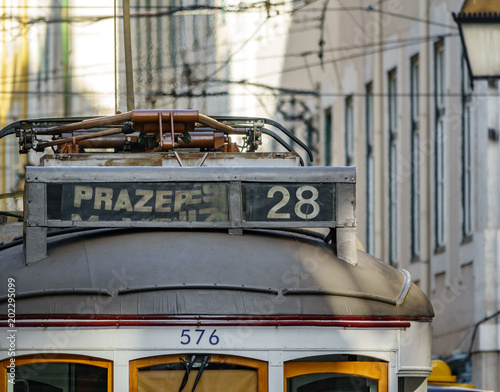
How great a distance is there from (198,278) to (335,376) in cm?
92

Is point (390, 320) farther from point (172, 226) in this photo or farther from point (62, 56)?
point (62, 56)

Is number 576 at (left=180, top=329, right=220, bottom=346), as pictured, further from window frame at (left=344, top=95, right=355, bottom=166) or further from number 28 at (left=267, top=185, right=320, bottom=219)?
window frame at (left=344, top=95, right=355, bottom=166)

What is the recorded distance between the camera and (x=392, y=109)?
2736 centimetres

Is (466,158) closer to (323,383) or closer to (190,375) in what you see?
(323,383)

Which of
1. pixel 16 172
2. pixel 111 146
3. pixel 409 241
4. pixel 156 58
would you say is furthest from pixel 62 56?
pixel 111 146

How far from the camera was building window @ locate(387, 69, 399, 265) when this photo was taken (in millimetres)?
26688

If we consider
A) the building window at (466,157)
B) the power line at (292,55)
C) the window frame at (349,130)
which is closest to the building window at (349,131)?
the window frame at (349,130)

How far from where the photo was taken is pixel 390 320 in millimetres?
7320

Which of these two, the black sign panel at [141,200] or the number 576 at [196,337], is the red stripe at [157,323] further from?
the black sign panel at [141,200]

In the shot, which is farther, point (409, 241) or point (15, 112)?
point (15, 112)

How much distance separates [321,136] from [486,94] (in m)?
13.3

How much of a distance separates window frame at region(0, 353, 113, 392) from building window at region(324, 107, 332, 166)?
26227mm

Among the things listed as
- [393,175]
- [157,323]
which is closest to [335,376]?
[157,323]

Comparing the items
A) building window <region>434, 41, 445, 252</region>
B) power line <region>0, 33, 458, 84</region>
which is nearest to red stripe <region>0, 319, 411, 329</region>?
power line <region>0, 33, 458, 84</region>
